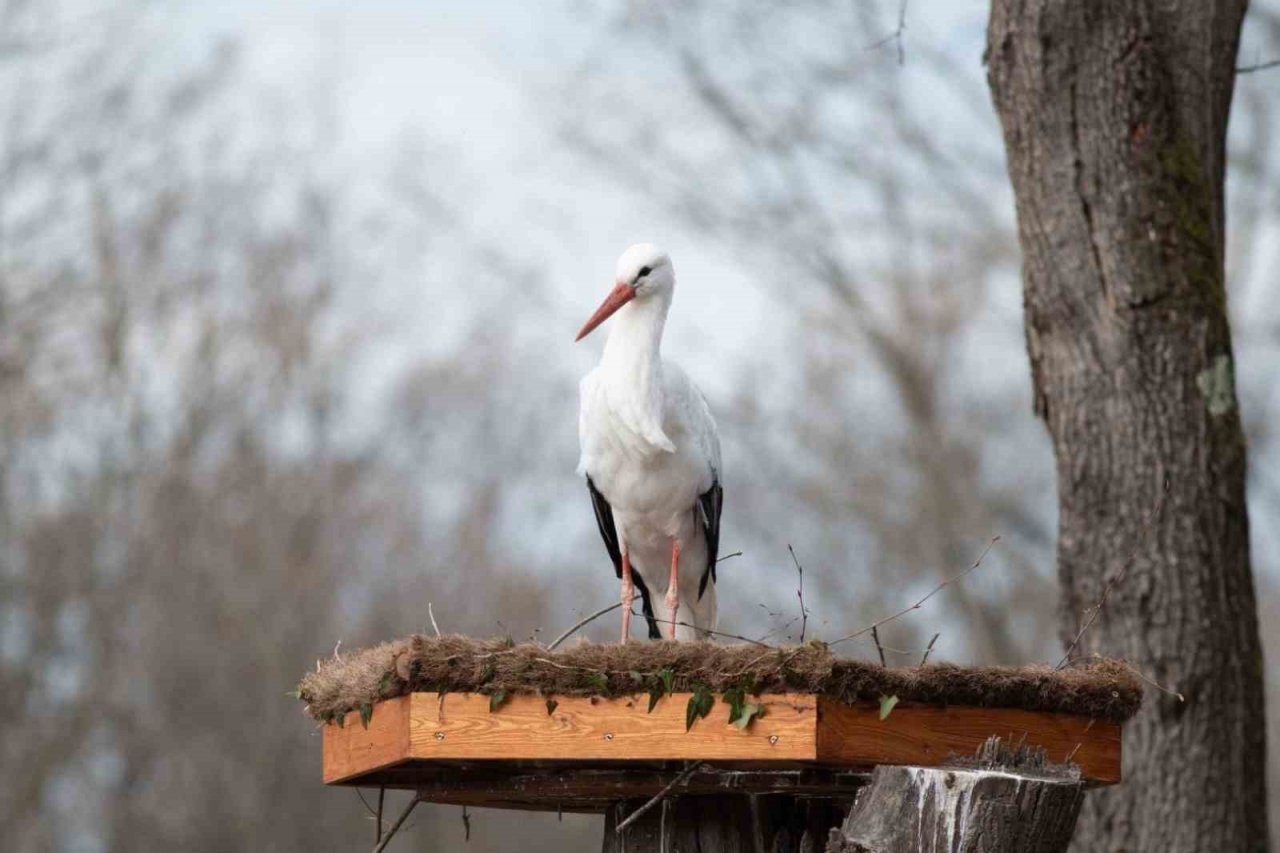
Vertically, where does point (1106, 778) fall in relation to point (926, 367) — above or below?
below

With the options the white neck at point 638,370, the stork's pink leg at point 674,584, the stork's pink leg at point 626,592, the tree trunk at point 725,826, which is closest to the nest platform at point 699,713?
the tree trunk at point 725,826

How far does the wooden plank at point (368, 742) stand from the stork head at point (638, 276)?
142 centimetres

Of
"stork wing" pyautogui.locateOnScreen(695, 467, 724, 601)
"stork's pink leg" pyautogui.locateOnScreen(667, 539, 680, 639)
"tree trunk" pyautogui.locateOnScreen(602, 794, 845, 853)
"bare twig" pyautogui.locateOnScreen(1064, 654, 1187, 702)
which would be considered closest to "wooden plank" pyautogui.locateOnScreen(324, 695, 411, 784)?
"tree trunk" pyautogui.locateOnScreen(602, 794, 845, 853)

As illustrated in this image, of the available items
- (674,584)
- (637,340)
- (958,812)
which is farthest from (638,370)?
(958,812)

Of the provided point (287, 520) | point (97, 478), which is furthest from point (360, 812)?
point (97, 478)

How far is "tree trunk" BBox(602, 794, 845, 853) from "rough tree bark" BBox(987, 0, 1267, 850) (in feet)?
5.80

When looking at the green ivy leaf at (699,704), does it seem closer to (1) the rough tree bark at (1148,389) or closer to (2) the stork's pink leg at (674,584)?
(2) the stork's pink leg at (674,584)

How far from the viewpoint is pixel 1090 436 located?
20.9 ft

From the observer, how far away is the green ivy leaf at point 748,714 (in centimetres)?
423

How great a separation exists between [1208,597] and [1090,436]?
2.17 feet

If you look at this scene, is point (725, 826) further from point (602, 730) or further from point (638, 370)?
point (638, 370)

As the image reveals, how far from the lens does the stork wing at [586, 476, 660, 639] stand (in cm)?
617

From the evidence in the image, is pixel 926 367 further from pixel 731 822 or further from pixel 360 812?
pixel 731 822

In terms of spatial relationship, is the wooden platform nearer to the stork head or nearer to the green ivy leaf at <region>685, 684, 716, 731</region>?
the green ivy leaf at <region>685, 684, 716, 731</region>
